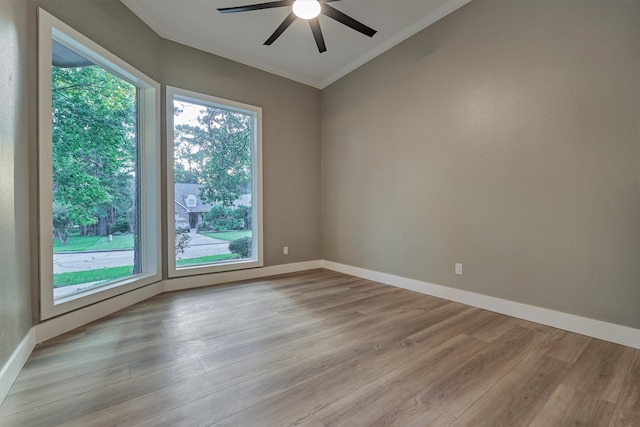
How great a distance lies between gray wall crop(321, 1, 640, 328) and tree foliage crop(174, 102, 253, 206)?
183 centimetres

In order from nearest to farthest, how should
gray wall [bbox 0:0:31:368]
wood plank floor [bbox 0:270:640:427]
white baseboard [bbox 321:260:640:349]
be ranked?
1. wood plank floor [bbox 0:270:640:427]
2. gray wall [bbox 0:0:31:368]
3. white baseboard [bbox 321:260:640:349]

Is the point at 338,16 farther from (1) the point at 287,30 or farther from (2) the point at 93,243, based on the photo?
(2) the point at 93,243

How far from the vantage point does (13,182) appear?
69.4 inches

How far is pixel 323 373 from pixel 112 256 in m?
2.52

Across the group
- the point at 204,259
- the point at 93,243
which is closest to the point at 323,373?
the point at 93,243

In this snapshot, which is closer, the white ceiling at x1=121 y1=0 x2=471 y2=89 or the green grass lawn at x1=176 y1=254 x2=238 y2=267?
the white ceiling at x1=121 y1=0 x2=471 y2=89

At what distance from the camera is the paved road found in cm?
238

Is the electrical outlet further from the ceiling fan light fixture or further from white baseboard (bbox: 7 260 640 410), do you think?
the ceiling fan light fixture

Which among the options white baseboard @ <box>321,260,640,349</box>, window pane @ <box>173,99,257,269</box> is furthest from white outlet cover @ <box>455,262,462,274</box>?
window pane @ <box>173,99,257,269</box>

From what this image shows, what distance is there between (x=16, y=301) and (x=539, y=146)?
13.4 ft

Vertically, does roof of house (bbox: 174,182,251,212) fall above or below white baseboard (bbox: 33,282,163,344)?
above

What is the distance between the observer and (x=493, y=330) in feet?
7.52

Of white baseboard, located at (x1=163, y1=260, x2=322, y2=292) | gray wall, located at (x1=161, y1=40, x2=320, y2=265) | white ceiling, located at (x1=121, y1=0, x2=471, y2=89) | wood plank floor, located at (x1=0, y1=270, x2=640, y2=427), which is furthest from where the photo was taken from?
gray wall, located at (x1=161, y1=40, x2=320, y2=265)

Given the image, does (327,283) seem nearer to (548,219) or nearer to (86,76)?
(548,219)
